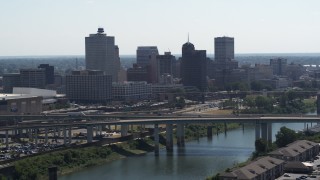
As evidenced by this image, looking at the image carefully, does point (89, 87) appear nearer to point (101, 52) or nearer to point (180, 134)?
point (101, 52)

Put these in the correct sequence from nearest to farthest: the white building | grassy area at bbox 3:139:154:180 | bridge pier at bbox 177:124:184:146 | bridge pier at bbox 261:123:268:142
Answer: grassy area at bbox 3:139:154:180
bridge pier at bbox 261:123:268:142
bridge pier at bbox 177:124:184:146
the white building

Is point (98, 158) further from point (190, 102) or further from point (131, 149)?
point (190, 102)

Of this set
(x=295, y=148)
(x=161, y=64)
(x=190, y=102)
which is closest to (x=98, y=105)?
(x=190, y=102)

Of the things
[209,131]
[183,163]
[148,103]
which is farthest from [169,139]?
[148,103]

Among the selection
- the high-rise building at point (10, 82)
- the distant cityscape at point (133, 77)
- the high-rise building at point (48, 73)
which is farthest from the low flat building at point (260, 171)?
the high-rise building at point (48, 73)

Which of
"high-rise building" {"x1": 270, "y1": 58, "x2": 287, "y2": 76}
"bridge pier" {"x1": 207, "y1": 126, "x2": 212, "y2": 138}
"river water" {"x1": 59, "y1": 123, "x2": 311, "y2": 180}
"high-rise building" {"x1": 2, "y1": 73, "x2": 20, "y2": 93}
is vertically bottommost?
"river water" {"x1": 59, "y1": 123, "x2": 311, "y2": 180}

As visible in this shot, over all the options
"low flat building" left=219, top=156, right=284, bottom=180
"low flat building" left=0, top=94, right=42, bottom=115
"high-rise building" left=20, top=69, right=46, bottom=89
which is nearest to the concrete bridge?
"low flat building" left=0, top=94, right=42, bottom=115

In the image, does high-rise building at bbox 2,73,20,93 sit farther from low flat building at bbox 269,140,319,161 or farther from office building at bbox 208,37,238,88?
low flat building at bbox 269,140,319,161
